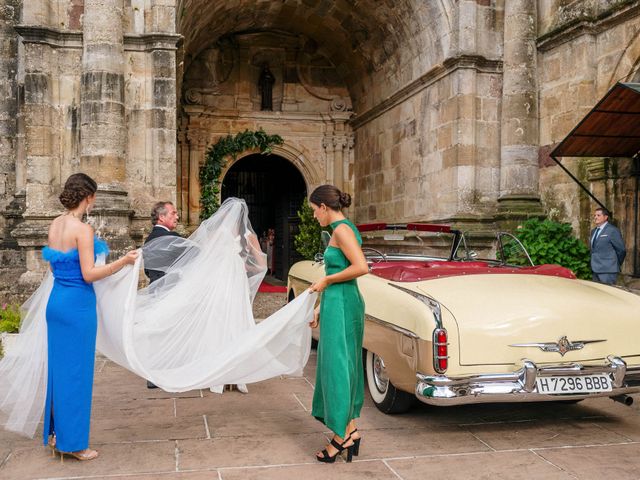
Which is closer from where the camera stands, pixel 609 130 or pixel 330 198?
pixel 330 198

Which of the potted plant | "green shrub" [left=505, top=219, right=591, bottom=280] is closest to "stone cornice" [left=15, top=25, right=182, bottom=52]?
the potted plant

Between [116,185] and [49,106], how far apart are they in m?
1.74

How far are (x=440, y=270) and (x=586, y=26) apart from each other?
6.89 meters

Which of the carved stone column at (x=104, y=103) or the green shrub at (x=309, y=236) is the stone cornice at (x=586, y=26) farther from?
the carved stone column at (x=104, y=103)

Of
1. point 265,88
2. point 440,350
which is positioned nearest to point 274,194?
point 265,88

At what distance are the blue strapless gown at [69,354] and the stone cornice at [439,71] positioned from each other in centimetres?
923

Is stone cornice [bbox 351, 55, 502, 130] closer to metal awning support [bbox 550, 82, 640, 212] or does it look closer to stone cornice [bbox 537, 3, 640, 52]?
stone cornice [bbox 537, 3, 640, 52]

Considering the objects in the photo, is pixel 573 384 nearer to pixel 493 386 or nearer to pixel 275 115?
pixel 493 386

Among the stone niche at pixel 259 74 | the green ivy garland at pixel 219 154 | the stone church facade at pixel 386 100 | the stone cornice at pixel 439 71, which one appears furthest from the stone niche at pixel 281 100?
the stone cornice at pixel 439 71

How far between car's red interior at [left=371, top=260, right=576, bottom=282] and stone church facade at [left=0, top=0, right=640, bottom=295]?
4787 mm

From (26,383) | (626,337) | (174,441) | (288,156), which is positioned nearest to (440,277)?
(626,337)

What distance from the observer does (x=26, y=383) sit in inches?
172

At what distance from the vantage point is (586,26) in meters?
10.5

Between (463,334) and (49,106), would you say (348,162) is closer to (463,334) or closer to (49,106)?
(49,106)
